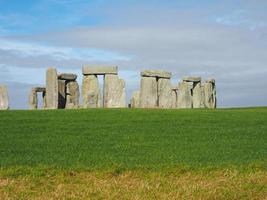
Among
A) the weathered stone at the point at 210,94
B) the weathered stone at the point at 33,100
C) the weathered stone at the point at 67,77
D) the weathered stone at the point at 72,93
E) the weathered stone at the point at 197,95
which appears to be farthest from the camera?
the weathered stone at the point at 210,94

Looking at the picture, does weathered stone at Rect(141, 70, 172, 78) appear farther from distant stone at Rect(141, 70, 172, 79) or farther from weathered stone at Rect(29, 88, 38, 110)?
weathered stone at Rect(29, 88, 38, 110)

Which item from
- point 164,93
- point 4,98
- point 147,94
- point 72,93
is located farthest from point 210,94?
point 4,98

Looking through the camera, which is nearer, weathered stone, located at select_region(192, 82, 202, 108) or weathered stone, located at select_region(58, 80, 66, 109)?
weathered stone, located at select_region(58, 80, 66, 109)

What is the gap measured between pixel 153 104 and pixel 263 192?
2200 cm

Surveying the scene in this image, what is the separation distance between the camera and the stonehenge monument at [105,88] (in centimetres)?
3042

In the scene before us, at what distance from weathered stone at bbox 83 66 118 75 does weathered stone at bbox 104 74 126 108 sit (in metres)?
0.28

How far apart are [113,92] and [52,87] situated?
3391 millimetres

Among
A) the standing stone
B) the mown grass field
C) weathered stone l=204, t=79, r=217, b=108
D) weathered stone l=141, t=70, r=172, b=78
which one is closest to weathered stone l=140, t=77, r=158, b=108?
weathered stone l=141, t=70, r=172, b=78

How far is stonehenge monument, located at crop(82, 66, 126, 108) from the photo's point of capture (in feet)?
99.8

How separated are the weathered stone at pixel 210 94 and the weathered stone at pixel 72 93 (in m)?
9.58

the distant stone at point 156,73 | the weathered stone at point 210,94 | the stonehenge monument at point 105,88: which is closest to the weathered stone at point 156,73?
the distant stone at point 156,73

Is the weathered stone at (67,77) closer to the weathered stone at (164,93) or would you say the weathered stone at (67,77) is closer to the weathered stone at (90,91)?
the weathered stone at (90,91)

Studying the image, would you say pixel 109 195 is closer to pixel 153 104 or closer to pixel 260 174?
pixel 260 174

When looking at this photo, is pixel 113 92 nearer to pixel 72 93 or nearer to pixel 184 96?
pixel 72 93
